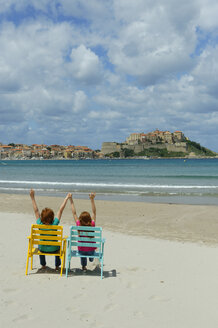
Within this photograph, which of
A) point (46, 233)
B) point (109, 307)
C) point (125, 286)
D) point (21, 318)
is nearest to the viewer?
point (21, 318)

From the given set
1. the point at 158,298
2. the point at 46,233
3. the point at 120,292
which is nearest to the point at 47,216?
the point at 46,233

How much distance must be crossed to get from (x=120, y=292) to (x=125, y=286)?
0.29 meters

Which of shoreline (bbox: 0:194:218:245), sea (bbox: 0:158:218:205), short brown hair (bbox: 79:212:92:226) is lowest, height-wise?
shoreline (bbox: 0:194:218:245)

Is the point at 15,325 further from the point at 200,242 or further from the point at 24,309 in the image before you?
the point at 200,242

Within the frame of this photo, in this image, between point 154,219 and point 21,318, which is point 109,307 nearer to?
point 21,318

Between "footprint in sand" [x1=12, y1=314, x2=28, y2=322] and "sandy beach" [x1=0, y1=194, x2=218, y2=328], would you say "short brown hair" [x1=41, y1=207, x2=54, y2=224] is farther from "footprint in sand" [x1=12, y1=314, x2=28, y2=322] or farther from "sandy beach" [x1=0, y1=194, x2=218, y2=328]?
"footprint in sand" [x1=12, y1=314, x2=28, y2=322]

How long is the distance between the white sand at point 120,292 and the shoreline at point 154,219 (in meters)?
2.49

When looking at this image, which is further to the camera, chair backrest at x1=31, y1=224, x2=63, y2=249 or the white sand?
chair backrest at x1=31, y1=224, x2=63, y2=249

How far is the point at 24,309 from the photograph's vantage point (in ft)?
14.9

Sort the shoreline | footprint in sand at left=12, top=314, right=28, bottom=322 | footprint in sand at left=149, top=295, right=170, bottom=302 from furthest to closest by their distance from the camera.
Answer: the shoreline
footprint in sand at left=149, top=295, right=170, bottom=302
footprint in sand at left=12, top=314, right=28, bottom=322

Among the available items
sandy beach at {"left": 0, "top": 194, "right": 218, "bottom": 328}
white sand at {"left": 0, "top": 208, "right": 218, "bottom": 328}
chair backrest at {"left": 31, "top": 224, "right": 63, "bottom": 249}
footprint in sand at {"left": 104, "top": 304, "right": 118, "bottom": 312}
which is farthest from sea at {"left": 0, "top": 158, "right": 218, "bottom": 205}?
footprint in sand at {"left": 104, "top": 304, "right": 118, "bottom": 312}

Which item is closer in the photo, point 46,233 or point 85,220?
point 46,233

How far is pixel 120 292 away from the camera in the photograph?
17.4 feet

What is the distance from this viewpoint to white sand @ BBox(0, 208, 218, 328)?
432cm
